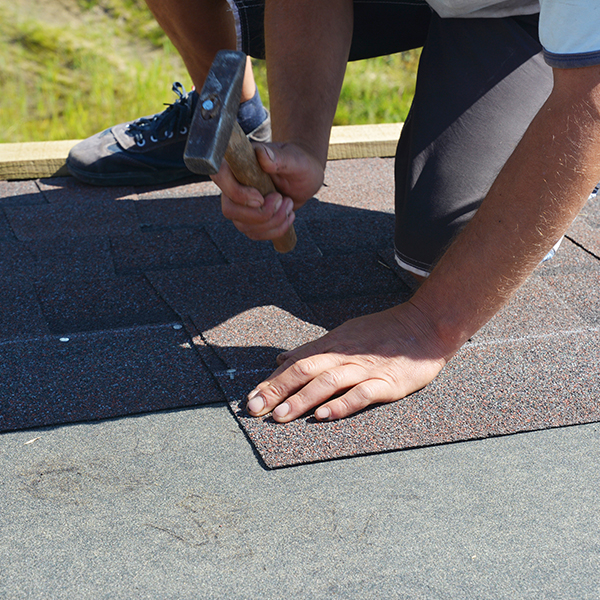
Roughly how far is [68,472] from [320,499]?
46cm

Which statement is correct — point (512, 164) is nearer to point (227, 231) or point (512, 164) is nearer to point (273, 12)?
point (273, 12)

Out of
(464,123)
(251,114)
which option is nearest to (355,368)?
(464,123)

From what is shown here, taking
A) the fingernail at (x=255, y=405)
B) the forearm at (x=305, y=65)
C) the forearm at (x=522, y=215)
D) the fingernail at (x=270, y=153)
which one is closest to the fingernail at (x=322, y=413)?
the fingernail at (x=255, y=405)

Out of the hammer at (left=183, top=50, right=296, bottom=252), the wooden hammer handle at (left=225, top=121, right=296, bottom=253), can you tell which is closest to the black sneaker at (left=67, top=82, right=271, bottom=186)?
the wooden hammer handle at (left=225, top=121, right=296, bottom=253)

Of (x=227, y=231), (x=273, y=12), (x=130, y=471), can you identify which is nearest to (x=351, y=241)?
(x=227, y=231)

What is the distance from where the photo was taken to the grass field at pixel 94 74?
11.2 ft

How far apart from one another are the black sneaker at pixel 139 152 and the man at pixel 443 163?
0.71m

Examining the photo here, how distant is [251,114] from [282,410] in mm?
1425

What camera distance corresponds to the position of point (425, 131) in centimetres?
178

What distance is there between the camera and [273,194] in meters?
1.44

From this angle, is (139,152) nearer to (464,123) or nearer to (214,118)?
(464,123)

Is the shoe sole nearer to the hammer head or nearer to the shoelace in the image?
the shoelace

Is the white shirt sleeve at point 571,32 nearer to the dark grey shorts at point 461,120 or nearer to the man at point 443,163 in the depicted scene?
the man at point 443,163

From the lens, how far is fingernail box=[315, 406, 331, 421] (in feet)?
4.17
